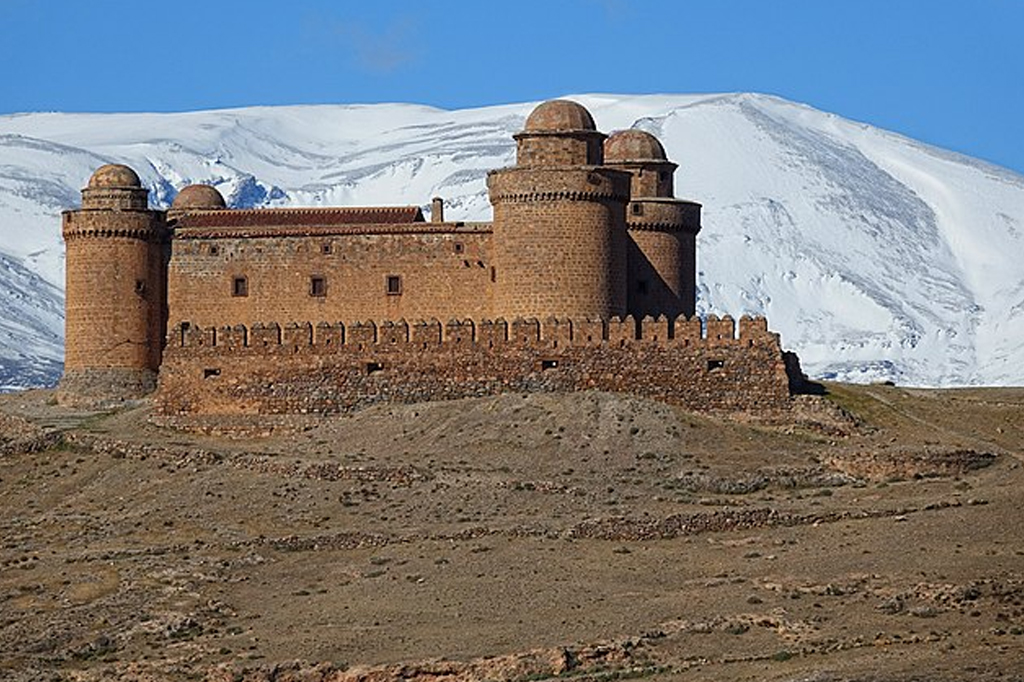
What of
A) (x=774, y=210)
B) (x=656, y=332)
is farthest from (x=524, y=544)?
(x=774, y=210)

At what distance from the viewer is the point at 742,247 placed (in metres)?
150

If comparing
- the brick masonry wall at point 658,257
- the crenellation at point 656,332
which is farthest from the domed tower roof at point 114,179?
the crenellation at point 656,332

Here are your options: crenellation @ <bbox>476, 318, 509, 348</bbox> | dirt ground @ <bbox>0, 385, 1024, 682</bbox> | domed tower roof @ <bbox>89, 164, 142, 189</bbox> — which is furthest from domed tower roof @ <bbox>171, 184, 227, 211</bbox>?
crenellation @ <bbox>476, 318, 509, 348</bbox>

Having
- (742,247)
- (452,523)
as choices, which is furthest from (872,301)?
(452,523)

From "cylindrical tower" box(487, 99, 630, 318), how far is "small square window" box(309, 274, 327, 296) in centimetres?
596

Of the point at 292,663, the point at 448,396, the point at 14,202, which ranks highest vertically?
the point at 14,202

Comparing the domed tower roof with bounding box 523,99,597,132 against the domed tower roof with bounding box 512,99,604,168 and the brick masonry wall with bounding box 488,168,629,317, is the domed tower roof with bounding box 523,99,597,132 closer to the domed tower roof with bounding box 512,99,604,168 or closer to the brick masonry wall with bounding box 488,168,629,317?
the domed tower roof with bounding box 512,99,604,168

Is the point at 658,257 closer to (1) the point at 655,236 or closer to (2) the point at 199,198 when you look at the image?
(1) the point at 655,236

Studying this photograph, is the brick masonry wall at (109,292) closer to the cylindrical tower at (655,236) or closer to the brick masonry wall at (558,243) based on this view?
the brick masonry wall at (558,243)

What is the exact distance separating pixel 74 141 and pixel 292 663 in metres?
160

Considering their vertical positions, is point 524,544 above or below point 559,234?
below

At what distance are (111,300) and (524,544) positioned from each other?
876 inches

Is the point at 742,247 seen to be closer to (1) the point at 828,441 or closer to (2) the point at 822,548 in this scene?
(1) the point at 828,441

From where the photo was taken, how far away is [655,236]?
69125 mm
